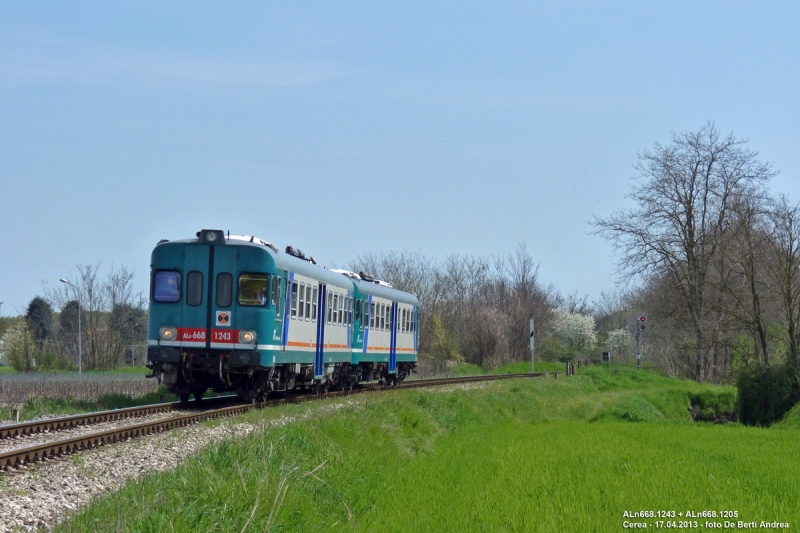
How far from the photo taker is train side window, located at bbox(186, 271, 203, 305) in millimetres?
19250

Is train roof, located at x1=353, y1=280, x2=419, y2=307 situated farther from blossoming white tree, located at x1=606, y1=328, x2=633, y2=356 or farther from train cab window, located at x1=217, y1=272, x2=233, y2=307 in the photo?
blossoming white tree, located at x1=606, y1=328, x2=633, y2=356

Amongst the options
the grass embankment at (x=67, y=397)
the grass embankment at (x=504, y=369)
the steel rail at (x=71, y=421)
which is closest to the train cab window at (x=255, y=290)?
the steel rail at (x=71, y=421)

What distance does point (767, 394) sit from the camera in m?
28.6

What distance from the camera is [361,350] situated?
2798 cm

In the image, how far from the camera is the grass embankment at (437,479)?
26.8ft

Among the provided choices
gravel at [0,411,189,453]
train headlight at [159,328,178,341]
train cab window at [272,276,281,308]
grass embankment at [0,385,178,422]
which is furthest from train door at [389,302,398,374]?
gravel at [0,411,189,453]

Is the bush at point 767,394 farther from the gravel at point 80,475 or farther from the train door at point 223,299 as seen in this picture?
the gravel at point 80,475

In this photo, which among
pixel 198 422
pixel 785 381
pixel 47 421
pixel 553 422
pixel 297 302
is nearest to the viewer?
pixel 47 421

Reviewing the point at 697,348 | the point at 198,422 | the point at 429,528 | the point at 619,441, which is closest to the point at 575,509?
the point at 429,528

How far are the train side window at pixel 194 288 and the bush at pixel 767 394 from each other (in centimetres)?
1692

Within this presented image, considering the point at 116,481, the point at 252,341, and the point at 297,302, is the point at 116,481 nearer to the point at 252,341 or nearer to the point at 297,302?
the point at 252,341

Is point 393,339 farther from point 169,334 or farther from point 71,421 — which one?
point 71,421

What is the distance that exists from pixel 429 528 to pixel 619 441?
897cm

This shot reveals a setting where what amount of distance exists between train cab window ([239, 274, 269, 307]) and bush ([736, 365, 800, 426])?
51.8 feet
